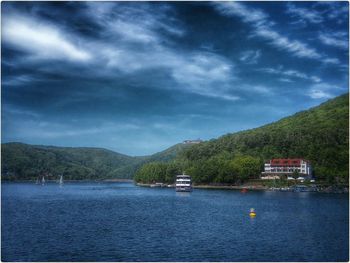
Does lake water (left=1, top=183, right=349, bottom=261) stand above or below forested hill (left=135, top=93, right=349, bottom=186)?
below

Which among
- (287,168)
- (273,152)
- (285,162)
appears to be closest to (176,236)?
(287,168)

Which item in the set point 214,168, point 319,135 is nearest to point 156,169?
point 214,168

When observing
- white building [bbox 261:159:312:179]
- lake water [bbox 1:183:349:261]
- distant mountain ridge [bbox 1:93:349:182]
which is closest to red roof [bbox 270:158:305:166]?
white building [bbox 261:159:312:179]

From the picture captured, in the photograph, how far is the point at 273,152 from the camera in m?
146

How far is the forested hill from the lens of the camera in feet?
418

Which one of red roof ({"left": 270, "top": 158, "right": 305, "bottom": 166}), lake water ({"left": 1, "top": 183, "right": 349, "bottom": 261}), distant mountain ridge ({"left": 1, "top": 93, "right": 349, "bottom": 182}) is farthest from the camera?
red roof ({"left": 270, "top": 158, "right": 305, "bottom": 166})

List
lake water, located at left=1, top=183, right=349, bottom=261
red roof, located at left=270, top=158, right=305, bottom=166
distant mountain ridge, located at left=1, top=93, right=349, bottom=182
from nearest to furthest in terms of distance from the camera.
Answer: lake water, located at left=1, top=183, right=349, bottom=261
distant mountain ridge, located at left=1, top=93, right=349, bottom=182
red roof, located at left=270, top=158, right=305, bottom=166

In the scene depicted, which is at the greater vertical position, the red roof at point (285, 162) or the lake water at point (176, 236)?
the red roof at point (285, 162)

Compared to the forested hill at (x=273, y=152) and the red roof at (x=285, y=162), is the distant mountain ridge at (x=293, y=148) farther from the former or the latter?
the red roof at (x=285, y=162)

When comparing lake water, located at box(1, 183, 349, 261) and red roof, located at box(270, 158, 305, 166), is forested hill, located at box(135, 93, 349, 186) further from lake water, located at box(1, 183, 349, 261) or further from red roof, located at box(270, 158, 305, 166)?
lake water, located at box(1, 183, 349, 261)

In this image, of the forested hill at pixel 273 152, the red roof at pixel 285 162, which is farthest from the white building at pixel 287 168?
the forested hill at pixel 273 152

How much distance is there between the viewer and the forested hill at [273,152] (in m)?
127

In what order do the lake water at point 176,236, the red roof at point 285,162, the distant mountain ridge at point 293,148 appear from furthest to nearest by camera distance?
the red roof at point 285,162 < the distant mountain ridge at point 293,148 < the lake water at point 176,236

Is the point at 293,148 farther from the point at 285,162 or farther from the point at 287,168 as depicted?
the point at 287,168
